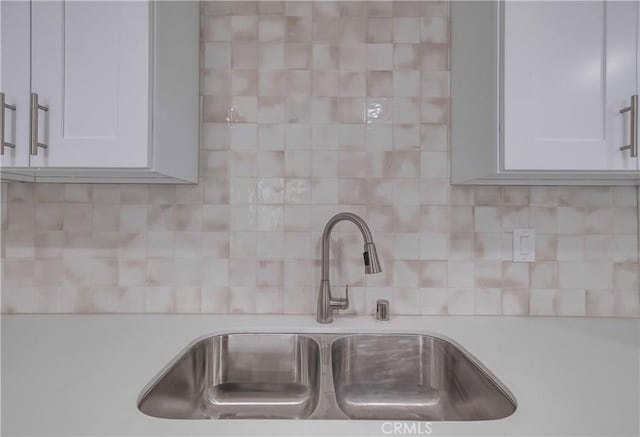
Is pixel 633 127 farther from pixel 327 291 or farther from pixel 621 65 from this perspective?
pixel 327 291

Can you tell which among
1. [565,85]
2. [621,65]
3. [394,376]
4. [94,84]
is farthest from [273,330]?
[621,65]

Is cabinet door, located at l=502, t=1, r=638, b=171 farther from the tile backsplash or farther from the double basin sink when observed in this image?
the double basin sink

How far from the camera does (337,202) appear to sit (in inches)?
50.9

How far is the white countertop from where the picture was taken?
627mm

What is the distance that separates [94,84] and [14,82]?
7.9 inches

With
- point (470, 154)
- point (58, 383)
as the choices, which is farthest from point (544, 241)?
point (58, 383)

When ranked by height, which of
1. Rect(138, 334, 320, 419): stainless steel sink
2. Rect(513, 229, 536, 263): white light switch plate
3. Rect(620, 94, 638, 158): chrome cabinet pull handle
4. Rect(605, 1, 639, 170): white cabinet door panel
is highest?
Rect(605, 1, 639, 170): white cabinet door panel

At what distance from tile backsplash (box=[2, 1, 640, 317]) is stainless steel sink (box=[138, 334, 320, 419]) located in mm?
165

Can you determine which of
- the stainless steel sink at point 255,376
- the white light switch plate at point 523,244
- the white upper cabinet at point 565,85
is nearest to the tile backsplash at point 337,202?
the white light switch plate at point 523,244

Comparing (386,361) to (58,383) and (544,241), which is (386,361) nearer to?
(544,241)

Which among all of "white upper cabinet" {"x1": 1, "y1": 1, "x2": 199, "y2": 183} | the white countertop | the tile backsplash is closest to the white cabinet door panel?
the tile backsplash

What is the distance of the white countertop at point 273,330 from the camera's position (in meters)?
0.63

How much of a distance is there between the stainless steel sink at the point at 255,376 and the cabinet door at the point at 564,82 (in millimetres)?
836

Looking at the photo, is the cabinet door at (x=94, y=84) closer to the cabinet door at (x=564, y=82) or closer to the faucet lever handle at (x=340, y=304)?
the faucet lever handle at (x=340, y=304)
